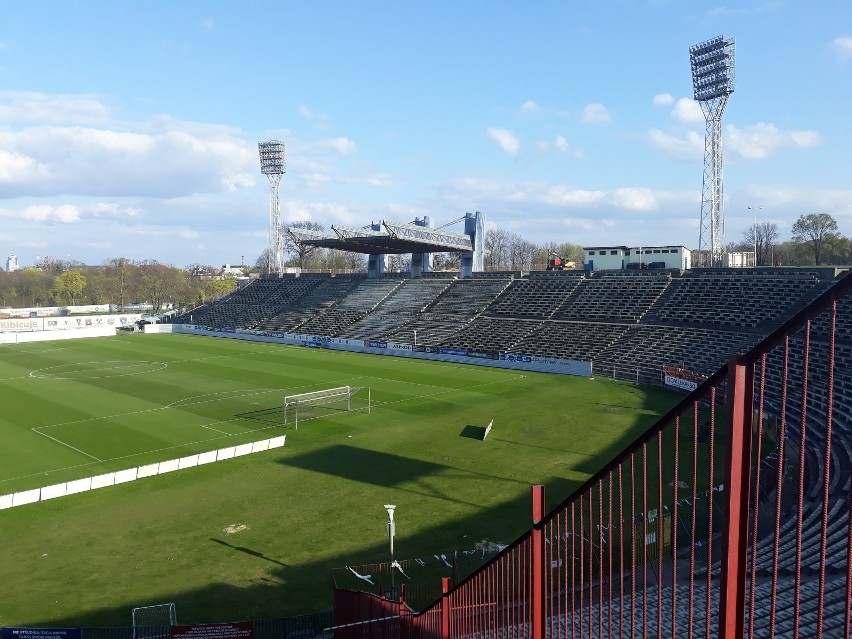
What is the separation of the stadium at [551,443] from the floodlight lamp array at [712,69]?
19.0 m

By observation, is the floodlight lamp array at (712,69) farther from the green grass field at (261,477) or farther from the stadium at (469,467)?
the green grass field at (261,477)

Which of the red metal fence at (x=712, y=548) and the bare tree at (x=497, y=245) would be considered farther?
the bare tree at (x=497, y=245)

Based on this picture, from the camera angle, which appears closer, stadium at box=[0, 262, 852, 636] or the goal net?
stadium at box=[0, 262, 852, 636]

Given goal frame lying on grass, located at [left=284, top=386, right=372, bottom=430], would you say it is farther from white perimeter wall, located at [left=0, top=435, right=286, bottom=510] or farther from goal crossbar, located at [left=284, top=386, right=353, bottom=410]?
white perimeter wall, located at [left=0, top=435, right=286, bottom=510]

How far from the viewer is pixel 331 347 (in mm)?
81562

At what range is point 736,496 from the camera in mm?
4961

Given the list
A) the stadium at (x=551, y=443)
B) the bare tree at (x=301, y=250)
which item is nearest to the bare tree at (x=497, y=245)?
the bare tree at (x=301, y=250)

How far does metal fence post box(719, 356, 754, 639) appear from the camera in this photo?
480cm

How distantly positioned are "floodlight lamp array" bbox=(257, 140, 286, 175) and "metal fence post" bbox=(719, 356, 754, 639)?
119 meters

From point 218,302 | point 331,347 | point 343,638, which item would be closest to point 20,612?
point 343,638

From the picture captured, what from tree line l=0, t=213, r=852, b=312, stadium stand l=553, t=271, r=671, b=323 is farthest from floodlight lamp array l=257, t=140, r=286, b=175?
stadium stand l=553, t=271, r=671, b=323

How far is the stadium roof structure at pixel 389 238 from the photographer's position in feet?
259

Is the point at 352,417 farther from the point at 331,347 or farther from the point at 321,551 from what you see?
the point at 331,347

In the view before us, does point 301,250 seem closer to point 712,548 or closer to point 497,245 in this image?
point 497,245
